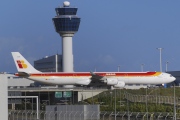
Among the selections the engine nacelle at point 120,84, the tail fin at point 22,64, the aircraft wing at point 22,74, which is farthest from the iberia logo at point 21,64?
the engine nacelle at point 120,84

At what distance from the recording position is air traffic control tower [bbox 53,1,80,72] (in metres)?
182

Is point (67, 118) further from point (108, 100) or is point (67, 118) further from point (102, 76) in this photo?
point (102, 76)

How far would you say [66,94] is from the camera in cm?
12531

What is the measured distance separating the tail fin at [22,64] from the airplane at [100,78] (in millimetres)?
329

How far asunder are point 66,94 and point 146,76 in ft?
66.4

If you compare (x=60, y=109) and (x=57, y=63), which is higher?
(x=57, y=63)

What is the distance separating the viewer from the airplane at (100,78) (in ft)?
456

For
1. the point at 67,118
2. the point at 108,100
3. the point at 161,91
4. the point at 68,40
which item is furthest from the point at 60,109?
the point at 68,40

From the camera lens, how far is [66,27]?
18725 cm

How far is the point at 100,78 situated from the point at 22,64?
18.9 m

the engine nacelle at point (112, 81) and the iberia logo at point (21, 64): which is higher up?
the iberia logo at point (21, 64)

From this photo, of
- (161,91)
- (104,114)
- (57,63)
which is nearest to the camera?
(104,114)

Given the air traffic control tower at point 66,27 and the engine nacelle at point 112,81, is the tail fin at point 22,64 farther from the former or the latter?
the air traffic control tower at point 66,27

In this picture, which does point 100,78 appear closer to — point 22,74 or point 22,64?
point 22,74
